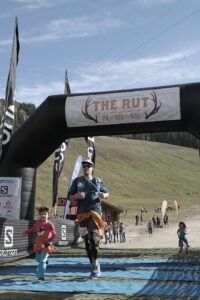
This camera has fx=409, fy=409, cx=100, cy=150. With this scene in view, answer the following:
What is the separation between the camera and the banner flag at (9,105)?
10.3m

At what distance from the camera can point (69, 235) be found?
1593cm

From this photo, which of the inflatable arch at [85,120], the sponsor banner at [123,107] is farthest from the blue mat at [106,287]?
the sponsor banner at [123,107]

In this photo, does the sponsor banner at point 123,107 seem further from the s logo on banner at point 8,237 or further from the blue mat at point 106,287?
the blue mat at point 106,287

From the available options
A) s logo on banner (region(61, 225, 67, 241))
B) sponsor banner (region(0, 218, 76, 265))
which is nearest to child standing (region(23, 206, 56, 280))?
sponsor banner (region(0, 218, 76, 265))

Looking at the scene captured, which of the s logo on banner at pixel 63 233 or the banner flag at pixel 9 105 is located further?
the s logo on banner at pixel 63 233

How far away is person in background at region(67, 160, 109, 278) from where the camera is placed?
6.12 m

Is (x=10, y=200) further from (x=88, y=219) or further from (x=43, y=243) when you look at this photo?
(x=88, y=219)

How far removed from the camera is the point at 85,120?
34.8ft

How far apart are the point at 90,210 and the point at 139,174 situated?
109 metres

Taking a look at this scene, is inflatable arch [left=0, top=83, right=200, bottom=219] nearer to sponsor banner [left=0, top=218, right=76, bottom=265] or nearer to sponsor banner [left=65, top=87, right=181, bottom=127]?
sponsor banner [left=65, top=87, right=181, bottom=127]

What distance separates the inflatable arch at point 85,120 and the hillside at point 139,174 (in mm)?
52978

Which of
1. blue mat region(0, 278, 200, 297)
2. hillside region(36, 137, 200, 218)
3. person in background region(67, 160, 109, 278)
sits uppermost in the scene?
hillside region(36, 137, 200, 218)

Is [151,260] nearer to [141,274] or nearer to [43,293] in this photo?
[141,274]

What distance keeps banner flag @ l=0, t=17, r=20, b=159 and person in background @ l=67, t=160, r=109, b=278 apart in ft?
14.7
